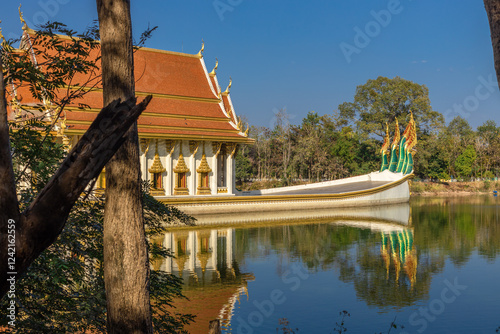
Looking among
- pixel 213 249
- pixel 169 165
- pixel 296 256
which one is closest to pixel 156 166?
pixel 169 165

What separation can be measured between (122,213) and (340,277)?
8.18 m

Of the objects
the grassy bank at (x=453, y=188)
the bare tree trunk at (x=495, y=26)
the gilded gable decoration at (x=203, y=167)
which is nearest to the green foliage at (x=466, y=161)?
the grassy bank at (x=453, y=188)

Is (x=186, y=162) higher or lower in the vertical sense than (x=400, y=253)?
higher

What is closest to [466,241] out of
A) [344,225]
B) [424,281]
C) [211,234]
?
[344,225]

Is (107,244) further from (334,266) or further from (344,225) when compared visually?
(344,225)

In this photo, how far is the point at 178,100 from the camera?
24.6 metres

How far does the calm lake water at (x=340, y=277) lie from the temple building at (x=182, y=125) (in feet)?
17.8

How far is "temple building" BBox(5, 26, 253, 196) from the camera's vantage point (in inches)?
888

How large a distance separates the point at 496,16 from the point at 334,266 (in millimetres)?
9248

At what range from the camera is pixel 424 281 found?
1041cm

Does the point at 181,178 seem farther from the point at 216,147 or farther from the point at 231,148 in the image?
the point at 231,148

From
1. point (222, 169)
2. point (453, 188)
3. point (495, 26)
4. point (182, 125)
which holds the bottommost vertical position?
point (453, 188)

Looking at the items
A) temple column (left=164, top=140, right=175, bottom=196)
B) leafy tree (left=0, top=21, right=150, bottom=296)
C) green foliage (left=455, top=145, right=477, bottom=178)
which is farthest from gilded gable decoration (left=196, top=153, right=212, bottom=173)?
green foliage (left=455, top=145, right=477, bottom=178)

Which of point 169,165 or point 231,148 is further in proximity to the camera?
point 231,148
